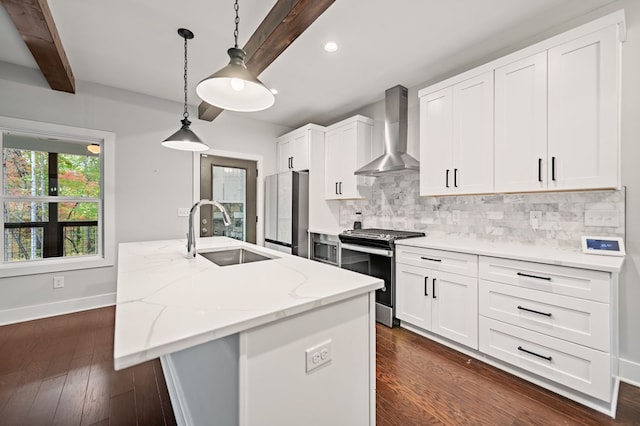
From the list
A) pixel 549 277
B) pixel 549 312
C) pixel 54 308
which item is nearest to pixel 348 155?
pixel 549 277

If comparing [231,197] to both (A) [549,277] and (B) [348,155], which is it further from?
(A) [549,277]

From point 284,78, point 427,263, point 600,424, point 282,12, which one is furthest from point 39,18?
point 600,424

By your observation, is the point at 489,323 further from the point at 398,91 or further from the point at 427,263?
the point at 398,91

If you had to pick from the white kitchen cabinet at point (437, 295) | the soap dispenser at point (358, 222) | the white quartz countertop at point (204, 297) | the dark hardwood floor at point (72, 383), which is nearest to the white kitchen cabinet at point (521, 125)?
the white kitchen cabinet at point (437, 295)

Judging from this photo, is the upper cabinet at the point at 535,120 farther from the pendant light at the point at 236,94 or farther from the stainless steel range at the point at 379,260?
the pendant light at the point at 236,94

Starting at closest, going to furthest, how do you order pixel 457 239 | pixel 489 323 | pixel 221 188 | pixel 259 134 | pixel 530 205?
pixel 489 323 → pixel 530 205 → pixel 457 239 → pixel 221 188 → pixel 259 134

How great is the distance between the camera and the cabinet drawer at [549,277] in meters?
1.62

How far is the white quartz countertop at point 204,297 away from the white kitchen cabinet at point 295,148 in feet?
8.77

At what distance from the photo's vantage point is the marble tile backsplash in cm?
210

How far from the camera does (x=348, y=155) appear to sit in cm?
379

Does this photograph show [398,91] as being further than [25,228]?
Yes

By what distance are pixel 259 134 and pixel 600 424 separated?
15.3 ft

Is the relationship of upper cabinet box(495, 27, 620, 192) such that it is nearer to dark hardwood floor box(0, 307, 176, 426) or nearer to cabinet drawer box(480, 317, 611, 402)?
cabinet drawer box(480, 317, 611, 402)

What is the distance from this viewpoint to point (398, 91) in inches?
128
